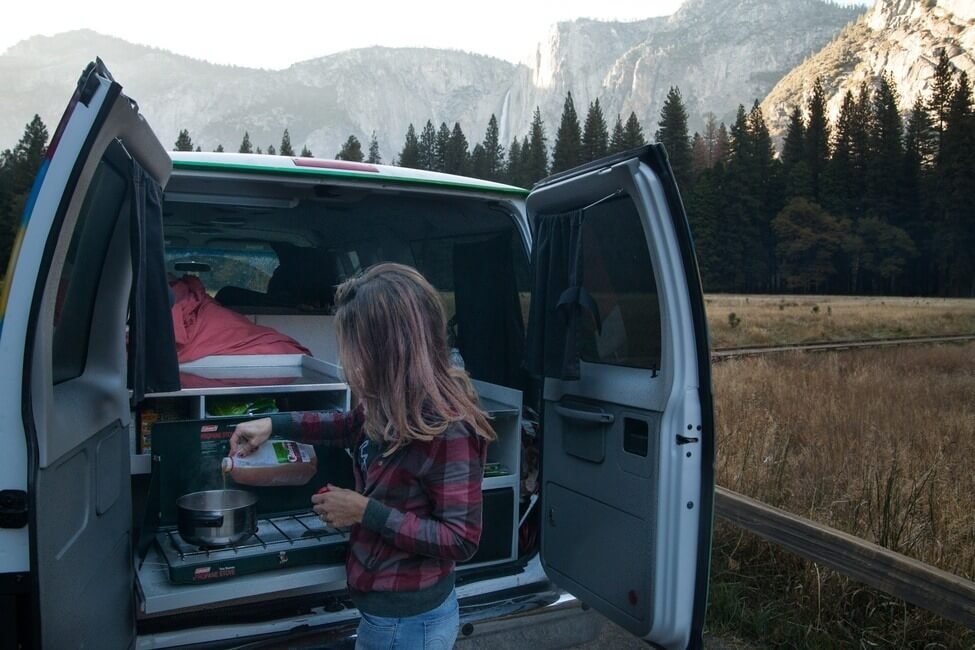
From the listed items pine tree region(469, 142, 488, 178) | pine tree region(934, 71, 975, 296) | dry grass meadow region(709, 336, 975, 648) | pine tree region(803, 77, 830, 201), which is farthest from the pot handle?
pine tree region(469, 142, 488, 178)

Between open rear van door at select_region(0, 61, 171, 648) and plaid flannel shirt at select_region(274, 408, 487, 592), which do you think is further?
plaid flannel shirt at select_region(274, 408, 487, 592)

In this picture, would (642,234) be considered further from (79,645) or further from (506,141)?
(506,141)

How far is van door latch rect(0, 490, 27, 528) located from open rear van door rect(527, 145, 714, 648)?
168 cm

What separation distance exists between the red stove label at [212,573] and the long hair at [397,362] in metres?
0.92

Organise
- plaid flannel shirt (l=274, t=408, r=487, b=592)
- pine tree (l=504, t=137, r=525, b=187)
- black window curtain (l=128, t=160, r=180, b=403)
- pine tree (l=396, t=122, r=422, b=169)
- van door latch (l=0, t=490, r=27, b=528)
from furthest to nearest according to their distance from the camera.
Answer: pine tree (l=396, t=122, r=422, b=169)
pine tree (l=504, t=137, r=525, b=187)
black window curtain (l=128, t=160, r=180, b=403)
plaid flannel shirt (l=274, t=408, r=487, b=592)
van door latch (l=0, t=490, r=27, b=528)

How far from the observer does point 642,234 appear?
99.4 inches

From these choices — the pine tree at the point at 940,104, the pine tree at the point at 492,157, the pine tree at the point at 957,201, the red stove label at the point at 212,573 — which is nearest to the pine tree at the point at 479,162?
the pine tree at the point at 492,157

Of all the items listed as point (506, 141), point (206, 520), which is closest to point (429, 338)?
point (206, 520)

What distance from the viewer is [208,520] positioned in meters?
2.61

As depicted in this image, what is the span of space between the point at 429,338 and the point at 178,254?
345cm

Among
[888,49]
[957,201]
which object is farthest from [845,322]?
[888,49]

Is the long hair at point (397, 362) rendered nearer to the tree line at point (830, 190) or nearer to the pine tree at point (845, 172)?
the tree line at point (830, 190)

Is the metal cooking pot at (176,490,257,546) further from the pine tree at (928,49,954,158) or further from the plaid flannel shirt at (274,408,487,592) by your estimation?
the pine tree at (928,49,954,158)

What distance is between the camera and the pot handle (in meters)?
2.60
